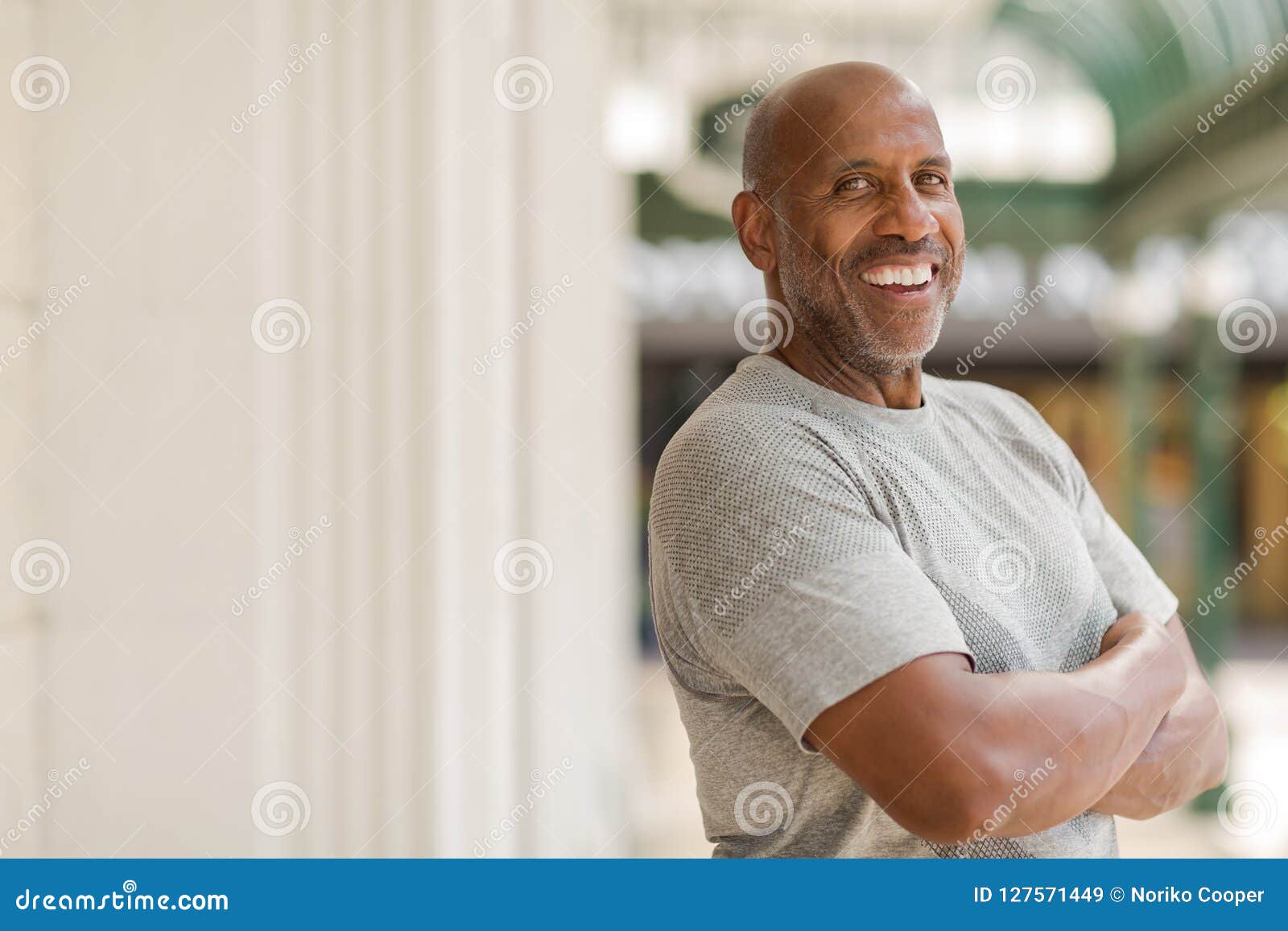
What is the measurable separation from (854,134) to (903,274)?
10 centimetres

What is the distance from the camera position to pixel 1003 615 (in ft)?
2.66

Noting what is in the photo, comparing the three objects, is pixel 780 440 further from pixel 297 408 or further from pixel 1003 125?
pixel 1003 125

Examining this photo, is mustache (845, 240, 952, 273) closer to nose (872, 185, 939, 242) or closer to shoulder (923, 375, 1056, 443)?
nose (872, 185, 939, 242)

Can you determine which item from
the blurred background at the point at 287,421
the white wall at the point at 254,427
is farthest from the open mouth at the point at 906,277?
the white wall at the point at 254,427

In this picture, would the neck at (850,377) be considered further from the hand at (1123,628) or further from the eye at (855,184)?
the hand at (1123,628)

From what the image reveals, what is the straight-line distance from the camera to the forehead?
77 centimetres

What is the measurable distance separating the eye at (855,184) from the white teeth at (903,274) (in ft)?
0.18

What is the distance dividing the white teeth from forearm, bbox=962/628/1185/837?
0.90 feet

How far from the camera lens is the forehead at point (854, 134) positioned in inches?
30.2

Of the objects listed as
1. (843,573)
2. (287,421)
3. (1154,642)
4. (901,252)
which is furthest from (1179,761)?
(287,421)

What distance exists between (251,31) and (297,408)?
1.49ft

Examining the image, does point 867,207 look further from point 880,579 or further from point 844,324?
point 880,579

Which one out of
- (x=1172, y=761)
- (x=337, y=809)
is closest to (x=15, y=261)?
(x=337, y=809)

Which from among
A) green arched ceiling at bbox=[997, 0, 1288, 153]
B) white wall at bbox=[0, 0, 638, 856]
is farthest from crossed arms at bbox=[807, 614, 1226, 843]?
green arched ceiling at bbox=[997, 0, 1288, 153]
